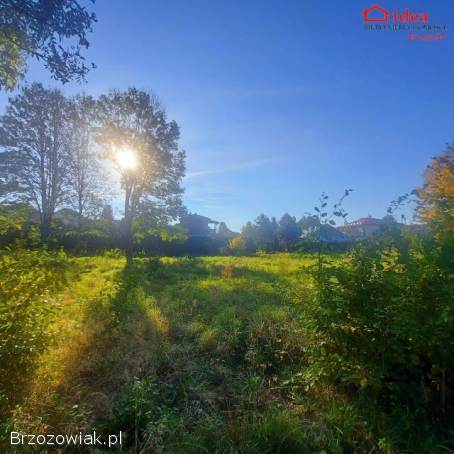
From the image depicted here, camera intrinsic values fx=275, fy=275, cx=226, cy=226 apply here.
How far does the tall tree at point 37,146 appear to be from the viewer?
14.9 m

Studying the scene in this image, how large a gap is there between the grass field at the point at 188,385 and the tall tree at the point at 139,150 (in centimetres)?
1003

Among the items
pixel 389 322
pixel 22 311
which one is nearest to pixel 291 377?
pixel 389 322

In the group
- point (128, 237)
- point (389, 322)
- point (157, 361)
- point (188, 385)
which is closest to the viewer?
point (389, 322)

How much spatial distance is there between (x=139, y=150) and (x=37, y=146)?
637 centimetres

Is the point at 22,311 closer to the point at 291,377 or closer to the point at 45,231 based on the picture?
the point at 291,377

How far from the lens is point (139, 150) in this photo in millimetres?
14289

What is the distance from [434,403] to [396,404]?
307 mm

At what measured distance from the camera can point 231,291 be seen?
6629 millimetres

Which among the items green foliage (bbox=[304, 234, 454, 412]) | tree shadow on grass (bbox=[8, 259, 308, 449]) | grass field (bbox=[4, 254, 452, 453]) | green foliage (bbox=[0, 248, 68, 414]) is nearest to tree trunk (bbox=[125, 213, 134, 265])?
tree shadow on grass (bbox=[8, 259, 308, 449])

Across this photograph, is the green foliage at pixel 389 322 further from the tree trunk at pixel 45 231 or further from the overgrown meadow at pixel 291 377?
the tree trunk at pixel 45 231

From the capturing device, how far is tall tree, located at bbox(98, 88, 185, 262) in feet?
45.6

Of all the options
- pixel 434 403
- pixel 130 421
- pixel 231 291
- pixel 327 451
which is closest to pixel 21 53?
pixel 130 421

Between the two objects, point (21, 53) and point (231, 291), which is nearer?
point (21, 53)

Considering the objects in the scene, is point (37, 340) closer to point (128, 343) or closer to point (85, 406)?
point (85, 406)
